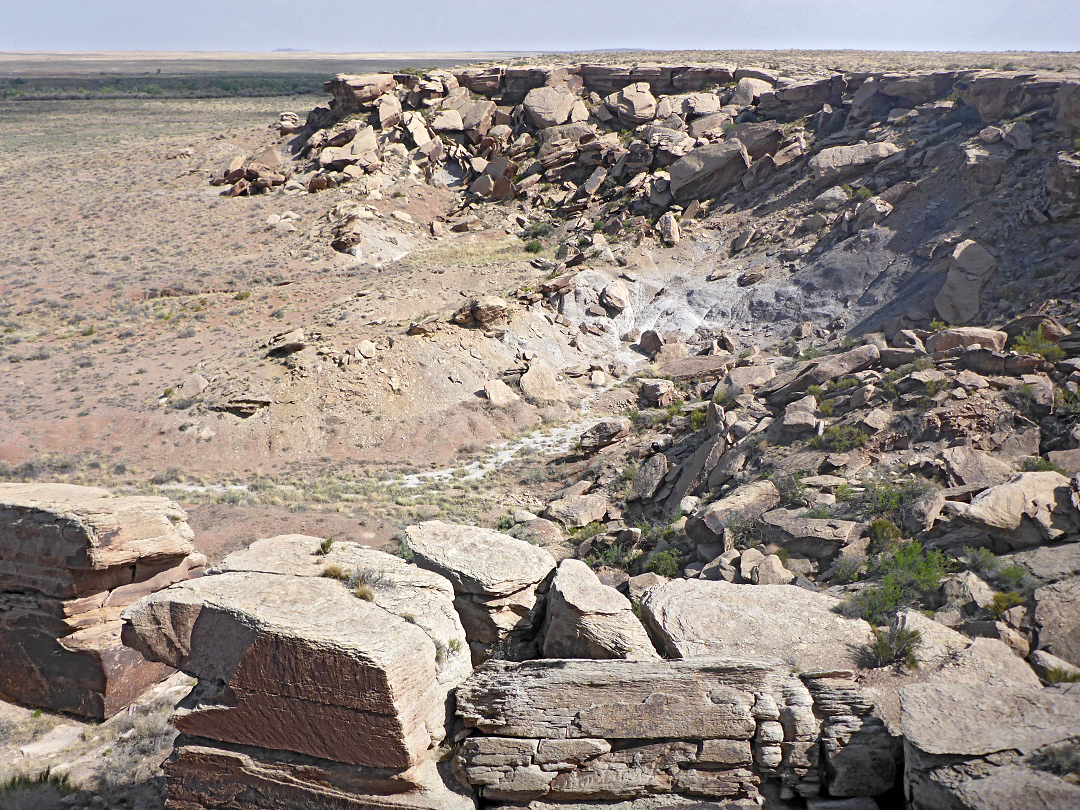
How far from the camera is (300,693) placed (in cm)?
630

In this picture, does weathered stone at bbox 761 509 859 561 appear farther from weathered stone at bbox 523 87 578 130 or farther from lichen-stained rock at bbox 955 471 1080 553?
weathered stone at bbox 523 87 578 130

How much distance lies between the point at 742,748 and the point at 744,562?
5.50 metres

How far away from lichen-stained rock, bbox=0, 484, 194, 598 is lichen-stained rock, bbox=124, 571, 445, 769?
2.15m

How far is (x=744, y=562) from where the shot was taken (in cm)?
1157

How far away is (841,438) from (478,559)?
9205 mm

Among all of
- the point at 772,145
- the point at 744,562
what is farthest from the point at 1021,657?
the point at 772,145

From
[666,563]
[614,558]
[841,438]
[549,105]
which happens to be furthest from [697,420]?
[549,105]

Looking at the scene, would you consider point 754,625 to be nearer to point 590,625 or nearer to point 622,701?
point 590,625

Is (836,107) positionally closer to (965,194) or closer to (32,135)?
(965,194)

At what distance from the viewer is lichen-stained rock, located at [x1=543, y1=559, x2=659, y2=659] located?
7.83 meters

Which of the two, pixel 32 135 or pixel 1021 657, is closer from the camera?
pixel 1021 657

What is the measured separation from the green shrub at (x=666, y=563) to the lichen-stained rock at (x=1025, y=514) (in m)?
4.78

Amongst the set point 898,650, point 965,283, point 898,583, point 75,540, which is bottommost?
point 898,583

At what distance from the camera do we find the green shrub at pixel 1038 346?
14.9 m
